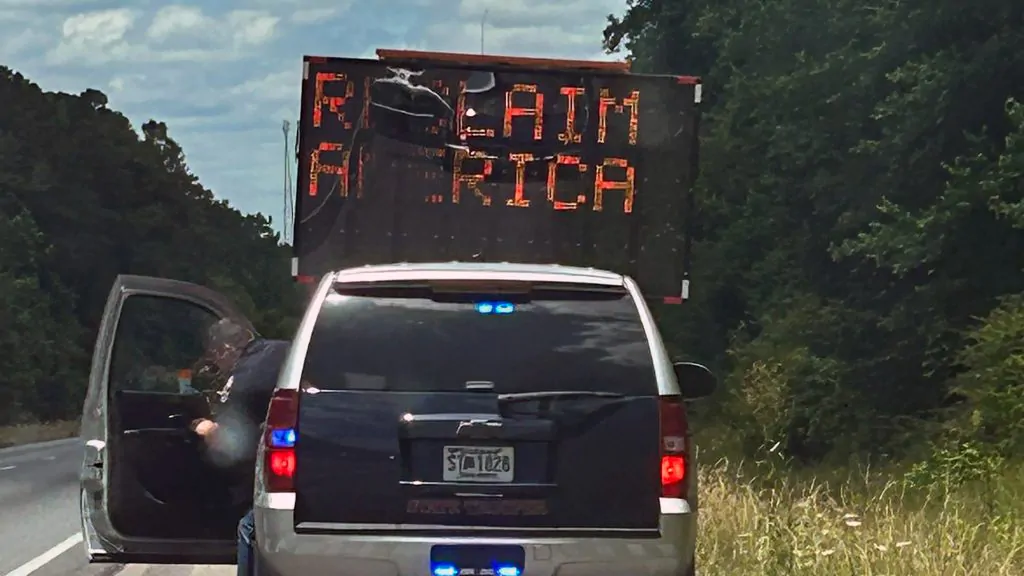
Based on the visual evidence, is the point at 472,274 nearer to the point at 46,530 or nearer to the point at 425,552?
the point at 425,552

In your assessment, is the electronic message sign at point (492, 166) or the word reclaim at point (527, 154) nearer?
the electronic message sign at point (492, 166)

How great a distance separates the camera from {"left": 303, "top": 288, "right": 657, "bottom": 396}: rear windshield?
253 inches

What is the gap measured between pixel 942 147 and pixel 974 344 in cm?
381

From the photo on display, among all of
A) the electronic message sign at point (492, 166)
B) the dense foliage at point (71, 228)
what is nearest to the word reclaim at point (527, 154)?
the electronic message sign at point (492, 166)

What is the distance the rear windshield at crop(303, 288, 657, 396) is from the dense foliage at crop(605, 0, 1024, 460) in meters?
15.2

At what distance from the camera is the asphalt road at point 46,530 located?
12.0 m

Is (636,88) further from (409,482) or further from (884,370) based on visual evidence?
(884,370)

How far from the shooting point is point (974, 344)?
2523cm

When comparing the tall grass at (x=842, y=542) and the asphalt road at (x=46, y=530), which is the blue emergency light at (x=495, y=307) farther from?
the asphalt road at (x=46, y=530)

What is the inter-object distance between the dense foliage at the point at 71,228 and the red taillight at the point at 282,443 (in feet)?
184

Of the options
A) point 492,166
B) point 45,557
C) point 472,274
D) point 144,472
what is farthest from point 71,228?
point 472,274

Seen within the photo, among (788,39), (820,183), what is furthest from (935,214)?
(788,39)

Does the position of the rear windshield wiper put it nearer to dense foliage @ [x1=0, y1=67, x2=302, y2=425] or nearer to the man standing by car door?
the man standing by car door

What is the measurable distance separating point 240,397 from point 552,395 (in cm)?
267
